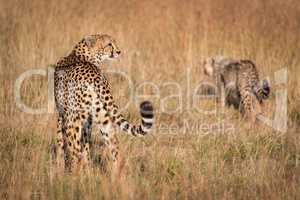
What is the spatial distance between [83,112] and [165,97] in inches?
104

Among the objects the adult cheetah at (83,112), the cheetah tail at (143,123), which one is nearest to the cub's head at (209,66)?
the adult cheetah at (83,112)

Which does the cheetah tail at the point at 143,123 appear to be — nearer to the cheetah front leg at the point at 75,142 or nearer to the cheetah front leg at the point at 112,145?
the cheetah front leg at the point at 112,145

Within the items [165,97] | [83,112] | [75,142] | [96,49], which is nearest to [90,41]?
[96,49]

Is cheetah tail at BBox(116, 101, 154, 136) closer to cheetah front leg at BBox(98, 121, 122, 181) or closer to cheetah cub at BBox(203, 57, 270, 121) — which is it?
cheetah front leg at BBox(98, 121, 122, 181)

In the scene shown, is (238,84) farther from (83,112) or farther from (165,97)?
(83,112)

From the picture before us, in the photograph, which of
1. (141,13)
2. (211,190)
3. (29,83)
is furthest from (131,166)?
(141,13)

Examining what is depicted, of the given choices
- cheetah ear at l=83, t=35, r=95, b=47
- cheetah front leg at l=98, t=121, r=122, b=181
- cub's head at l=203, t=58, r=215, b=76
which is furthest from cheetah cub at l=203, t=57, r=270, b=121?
cheetah front leg at l=98, t=121, r=122, b=181

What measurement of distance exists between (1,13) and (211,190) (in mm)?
5353

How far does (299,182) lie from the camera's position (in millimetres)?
5055

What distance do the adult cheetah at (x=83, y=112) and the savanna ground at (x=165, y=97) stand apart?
19cm

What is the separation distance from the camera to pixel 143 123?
16.5 feet

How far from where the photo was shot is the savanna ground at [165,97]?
4.98 metres

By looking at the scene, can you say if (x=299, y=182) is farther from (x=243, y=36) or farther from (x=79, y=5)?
(x=79, y=5)

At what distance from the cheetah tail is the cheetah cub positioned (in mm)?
2262
